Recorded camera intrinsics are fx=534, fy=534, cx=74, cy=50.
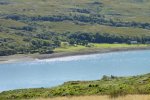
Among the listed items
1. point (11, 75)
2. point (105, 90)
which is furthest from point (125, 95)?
point (11, 75)

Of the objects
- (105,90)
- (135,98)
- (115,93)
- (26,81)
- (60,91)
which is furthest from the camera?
(26,81)

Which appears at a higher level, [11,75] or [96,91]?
[96,91]

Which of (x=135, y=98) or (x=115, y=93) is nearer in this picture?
(x=135, y=98)

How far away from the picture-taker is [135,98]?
22.9m

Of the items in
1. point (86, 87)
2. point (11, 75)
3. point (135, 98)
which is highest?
point (135, 98)

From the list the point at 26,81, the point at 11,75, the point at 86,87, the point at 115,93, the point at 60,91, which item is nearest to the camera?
the point at 115,93

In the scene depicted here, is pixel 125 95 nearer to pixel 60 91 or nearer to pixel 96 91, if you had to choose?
pixel 96 91

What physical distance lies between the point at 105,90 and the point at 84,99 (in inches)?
296

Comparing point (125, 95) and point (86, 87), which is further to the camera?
point (86, 87)

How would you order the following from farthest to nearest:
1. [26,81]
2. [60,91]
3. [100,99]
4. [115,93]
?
[26,81] → [60,91] → [115,93] → [100,99]

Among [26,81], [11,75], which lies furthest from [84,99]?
[11,75]

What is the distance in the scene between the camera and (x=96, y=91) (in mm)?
32094

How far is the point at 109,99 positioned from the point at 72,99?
7.27 ft

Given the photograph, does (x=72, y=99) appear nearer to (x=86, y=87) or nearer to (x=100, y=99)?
(x=100, y=99)
